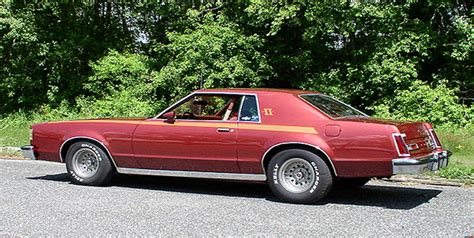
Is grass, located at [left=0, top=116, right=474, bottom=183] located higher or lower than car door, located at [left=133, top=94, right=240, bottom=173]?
lower

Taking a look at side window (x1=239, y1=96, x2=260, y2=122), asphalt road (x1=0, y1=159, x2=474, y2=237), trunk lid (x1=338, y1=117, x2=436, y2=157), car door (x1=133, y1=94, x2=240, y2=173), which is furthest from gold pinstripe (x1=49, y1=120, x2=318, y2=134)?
asphalt road (x1=0, y1=159, x2=474, y2=237)

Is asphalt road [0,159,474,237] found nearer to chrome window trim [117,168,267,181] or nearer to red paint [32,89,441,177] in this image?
chrome window trim [117,168,267,181]

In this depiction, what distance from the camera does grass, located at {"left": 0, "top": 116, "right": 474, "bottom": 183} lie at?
993 centimetres

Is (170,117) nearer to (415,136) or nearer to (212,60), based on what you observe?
(415,136)

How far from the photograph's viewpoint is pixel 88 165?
9250 mm

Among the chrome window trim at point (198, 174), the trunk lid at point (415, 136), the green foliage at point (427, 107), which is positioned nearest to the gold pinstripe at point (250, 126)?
the trunk lid at point (415, 136)

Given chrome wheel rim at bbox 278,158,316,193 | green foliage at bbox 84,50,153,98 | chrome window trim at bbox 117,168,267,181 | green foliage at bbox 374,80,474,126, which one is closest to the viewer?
chrome wheel rim at bbox 278,158,316,193

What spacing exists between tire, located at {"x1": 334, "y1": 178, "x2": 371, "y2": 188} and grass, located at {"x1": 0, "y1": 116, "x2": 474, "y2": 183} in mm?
1763

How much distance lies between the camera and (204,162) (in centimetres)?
830

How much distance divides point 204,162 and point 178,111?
1009mm

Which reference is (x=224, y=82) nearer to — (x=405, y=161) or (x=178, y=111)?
(x=178, y=111)

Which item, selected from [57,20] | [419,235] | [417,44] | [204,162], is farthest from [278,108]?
[57,20]

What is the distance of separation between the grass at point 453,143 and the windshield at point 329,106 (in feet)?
7.99

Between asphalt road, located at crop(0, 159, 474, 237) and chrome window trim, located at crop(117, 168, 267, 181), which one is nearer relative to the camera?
asphalt road, located at crop(0, 159, 474, 237)
